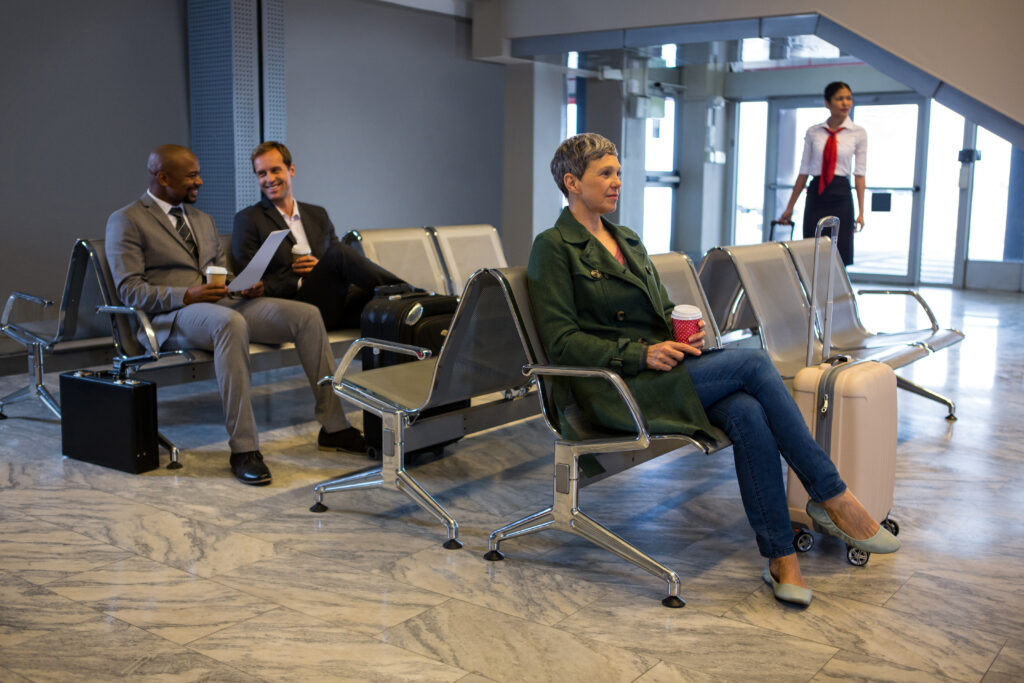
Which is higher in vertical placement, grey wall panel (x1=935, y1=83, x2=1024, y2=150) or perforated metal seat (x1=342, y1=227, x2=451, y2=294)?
grey wall panel (x1=935, y1=83, x2=1024, y2=150)

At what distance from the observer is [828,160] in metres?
6.27

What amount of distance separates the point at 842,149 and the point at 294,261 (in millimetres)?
3560

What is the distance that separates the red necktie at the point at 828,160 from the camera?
6234 millimetres

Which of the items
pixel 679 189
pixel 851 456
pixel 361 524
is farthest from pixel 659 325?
pixel 679 189

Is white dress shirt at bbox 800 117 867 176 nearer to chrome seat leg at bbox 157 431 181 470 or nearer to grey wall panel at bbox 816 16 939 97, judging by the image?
grey wall panel at bbox 816 16 939 97

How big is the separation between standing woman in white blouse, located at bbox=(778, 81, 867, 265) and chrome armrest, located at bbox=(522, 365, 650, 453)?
3.82 m

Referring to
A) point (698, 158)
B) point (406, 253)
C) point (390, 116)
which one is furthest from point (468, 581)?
point (698, 158)

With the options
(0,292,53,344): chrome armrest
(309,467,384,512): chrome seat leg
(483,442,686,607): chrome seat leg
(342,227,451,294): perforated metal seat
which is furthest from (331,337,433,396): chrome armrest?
(0,292,53,344): chrome armrest

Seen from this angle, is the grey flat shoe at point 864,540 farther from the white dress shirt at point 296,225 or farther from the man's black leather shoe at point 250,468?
the white dress shirt at point 296,225

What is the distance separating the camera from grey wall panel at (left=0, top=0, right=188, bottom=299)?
19.7 ft

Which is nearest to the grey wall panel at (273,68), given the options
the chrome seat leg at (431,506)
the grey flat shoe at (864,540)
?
the chrome seat leg at (431,506)

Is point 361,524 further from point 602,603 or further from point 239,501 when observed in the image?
point 602,603

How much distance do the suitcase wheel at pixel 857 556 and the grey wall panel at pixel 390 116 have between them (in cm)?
567

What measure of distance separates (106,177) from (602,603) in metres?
5.06
